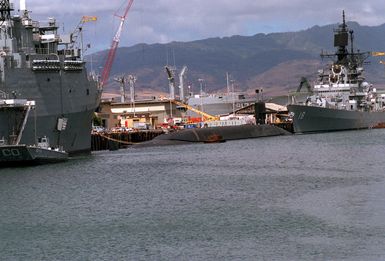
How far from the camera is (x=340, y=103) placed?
128625mm

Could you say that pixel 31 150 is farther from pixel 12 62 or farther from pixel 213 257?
pixel 213 257

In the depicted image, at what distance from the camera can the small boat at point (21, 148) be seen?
64188 mm

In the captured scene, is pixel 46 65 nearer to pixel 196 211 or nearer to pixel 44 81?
pixel 44 81

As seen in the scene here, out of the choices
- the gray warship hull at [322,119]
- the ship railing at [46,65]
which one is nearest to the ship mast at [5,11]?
the ship railing at [46,65]

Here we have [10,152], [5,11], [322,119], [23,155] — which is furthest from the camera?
[322,119]

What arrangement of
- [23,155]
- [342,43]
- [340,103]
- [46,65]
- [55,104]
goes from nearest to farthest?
[23,155] → [46,65] → [55,104] → [340,103] → [342,43]

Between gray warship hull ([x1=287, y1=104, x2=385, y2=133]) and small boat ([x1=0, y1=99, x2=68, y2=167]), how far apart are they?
6162 cm

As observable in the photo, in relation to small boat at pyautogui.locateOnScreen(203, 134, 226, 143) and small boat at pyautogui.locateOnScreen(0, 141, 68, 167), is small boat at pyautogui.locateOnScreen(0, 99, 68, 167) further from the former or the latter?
small boat at pyautogui.locateOnScreen(203, 134, 226, 143)

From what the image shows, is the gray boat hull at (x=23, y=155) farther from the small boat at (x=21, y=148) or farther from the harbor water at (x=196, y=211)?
the harbor water at (x=196, y=211)

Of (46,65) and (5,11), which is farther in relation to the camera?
(5,11)

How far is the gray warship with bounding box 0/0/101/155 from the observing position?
228 ft

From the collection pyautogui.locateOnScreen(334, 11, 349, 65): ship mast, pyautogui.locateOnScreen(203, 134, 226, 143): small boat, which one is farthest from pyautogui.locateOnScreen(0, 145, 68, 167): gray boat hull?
pyautogui.locateOnScreen(334, 11, 349, 65): ship mast

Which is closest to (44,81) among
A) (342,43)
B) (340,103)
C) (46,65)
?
(46,65)

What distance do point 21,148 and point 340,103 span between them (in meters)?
74.2
